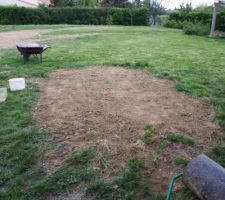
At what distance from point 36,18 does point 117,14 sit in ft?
19.8

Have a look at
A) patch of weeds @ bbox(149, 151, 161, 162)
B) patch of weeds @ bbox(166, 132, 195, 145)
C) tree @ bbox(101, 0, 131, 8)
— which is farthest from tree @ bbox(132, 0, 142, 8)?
patch of weeds @ bbox(149, 151, 161, 162)

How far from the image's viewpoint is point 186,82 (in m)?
6.04

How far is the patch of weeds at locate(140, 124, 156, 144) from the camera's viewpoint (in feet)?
12.0

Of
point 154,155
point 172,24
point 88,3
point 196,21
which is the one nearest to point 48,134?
point 154,155

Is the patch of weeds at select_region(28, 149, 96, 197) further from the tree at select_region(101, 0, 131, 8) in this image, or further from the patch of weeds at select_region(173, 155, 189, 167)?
the tree at select_region(101, 0, 131, 8)

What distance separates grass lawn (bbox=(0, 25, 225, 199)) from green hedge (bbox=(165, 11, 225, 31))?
286 inches

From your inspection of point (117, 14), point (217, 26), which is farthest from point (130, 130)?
point (117, 14)

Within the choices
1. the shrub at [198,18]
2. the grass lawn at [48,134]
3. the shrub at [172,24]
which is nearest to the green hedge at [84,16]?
Result: the shrub at [172,24]

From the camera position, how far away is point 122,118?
429 cm

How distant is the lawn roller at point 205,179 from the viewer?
2.35 m

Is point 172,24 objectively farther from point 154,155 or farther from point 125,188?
point 125,188

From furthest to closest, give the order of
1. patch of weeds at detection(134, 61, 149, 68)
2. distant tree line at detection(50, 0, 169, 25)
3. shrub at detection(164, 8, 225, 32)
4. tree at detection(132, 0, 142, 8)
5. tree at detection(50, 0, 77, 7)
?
tree at detection(50, 0, 77, 7) < tree at detection(132, 0, 142, 8) < distant tree line at detection(50, 0, 169, 25) < shrub at detection(164, 8, 225, 32) < patch of weeds at detection(134, 61, 149, 68)

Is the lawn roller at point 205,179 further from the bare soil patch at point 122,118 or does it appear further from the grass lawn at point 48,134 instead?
the bare soil patch at point 122,118

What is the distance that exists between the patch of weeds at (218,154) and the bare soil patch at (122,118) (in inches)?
4.6
